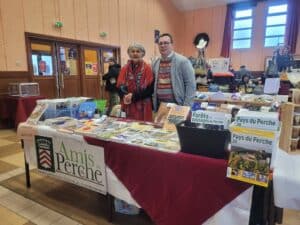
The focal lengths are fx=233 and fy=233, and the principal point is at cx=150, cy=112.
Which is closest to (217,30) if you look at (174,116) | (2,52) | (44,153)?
(2,52)

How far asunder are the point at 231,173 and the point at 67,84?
18.9 feet

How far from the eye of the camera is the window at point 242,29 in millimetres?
9523

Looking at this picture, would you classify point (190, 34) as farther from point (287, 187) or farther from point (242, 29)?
point (287, 187)

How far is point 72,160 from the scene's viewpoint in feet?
5.59

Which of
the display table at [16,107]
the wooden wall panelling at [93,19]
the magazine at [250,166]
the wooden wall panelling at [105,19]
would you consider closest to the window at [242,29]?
the wooden wall panelling at [105,19]

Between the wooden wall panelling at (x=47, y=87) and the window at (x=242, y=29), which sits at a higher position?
the window at (x=242, y=29)

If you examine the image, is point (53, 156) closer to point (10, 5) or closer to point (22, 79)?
point (22, 79)

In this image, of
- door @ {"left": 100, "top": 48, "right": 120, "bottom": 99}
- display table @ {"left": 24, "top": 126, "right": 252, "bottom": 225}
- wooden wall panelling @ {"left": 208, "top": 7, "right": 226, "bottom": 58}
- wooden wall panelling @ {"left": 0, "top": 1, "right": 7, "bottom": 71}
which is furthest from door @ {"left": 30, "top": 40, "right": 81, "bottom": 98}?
wooden wall panelling @ {"left": 208, "top": 7, "right": 226, "bottom": 58}

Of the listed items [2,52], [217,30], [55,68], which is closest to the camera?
[2,52]

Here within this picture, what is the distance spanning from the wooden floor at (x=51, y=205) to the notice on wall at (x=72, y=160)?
0.89 ft

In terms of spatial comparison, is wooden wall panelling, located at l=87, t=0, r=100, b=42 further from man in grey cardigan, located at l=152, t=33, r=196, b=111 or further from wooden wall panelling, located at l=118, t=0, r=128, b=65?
man in grey cardigan, located at l=152, t=33, r=196, b=111

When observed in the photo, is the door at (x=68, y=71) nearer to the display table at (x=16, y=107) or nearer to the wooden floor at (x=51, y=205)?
the display table at (x=16, y=107)

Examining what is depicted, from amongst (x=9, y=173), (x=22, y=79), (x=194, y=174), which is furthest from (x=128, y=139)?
(x=22, y=79)

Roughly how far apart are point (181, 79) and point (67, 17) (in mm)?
4854
